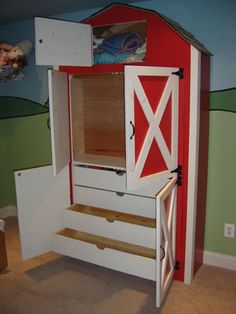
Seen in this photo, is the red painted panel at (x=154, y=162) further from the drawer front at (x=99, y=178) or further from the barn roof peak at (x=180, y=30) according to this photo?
the barn roof peak at (x=180, y=30)

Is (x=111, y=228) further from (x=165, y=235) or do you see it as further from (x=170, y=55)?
(x=170, y=55)

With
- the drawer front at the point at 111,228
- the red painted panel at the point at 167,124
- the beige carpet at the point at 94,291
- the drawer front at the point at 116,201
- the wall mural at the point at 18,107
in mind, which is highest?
the wall mural at the point at 18,107

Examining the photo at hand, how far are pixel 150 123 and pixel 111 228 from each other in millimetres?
903

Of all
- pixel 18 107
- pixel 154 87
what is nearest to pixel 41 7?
pixel 18 107

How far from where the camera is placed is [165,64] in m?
2.19

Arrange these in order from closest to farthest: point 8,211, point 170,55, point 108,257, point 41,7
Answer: point 170,55 < point 108,257 < point 41,7 < point 8,211

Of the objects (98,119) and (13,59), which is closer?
(98,119)

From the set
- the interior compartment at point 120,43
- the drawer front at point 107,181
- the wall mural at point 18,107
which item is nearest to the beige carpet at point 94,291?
the drawer front at point 107,181

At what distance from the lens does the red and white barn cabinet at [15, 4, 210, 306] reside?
200 centimetres

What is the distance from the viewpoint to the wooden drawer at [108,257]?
6.96 feet

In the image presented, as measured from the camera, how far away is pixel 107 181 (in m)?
2.48

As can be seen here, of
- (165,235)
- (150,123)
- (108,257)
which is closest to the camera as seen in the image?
(150,123)

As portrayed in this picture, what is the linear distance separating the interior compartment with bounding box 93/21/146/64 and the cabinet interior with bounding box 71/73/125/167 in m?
0.14

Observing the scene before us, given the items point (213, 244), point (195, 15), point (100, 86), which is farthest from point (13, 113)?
point (213, 244)
